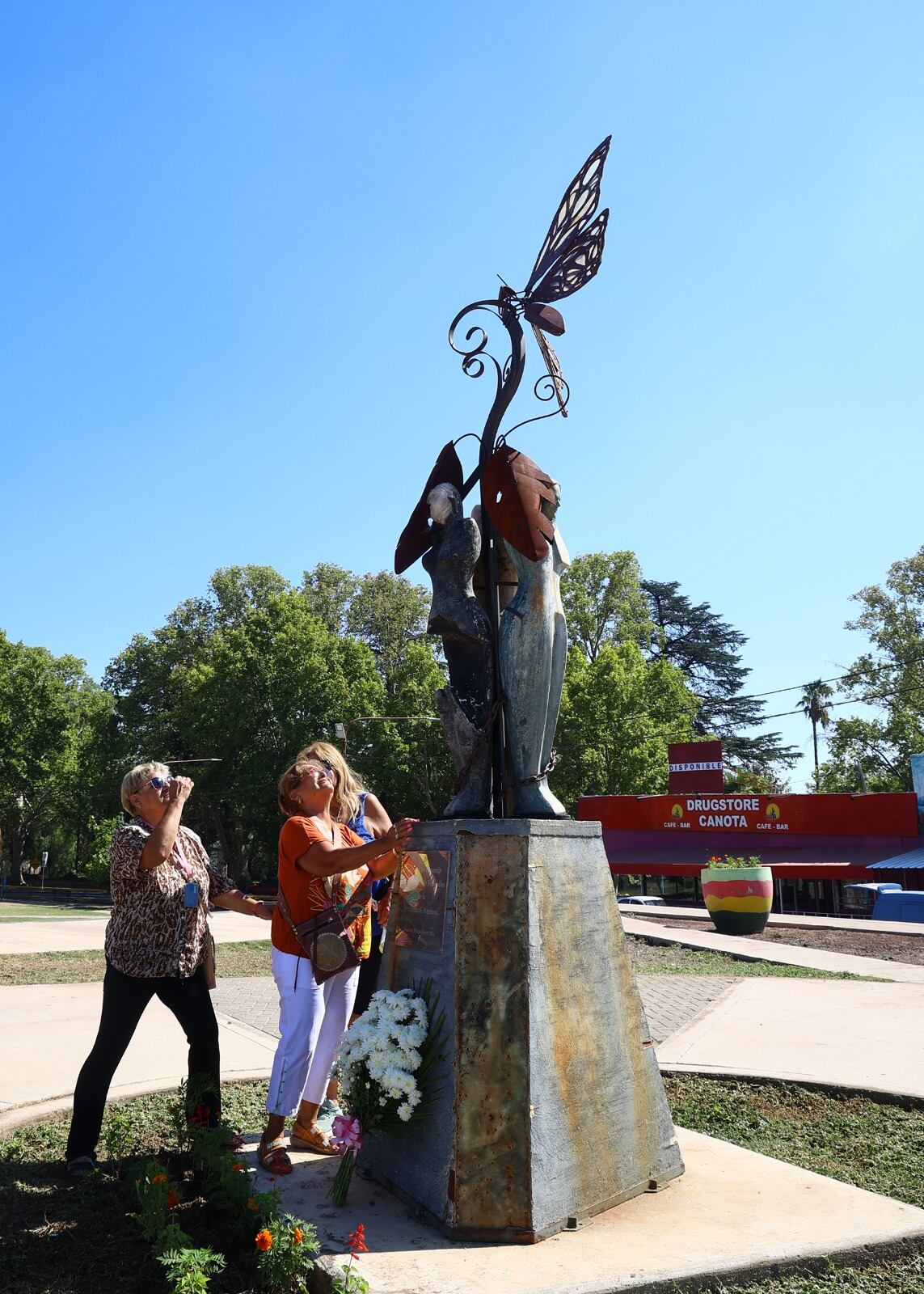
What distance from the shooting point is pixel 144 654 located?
48000 millimetres

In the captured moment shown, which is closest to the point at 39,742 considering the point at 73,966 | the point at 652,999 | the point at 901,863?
the point at 901,863

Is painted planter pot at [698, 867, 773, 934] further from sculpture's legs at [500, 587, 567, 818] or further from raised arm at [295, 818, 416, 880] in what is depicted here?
raised arm at [295, 818, 416, 880]

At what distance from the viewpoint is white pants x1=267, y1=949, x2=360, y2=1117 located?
3.73 metres

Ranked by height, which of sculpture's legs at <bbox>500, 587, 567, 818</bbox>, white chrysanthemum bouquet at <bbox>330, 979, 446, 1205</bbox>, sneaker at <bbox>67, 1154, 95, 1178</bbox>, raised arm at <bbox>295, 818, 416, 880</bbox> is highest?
sculpture's legs at <bbox>500, 587, 567, 818</bbox>

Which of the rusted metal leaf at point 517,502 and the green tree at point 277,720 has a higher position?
the green tree at point 277,720

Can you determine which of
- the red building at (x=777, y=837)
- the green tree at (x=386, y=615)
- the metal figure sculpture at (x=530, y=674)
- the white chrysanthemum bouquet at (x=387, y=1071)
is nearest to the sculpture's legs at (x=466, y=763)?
the metal figure sculpture at (x=530, y=674)

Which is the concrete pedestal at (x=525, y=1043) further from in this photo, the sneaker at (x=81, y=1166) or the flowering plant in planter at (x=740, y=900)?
the flowering plant in planter at (x=740, y=900)

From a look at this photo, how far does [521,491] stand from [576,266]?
1.29m

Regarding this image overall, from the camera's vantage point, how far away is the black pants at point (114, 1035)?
13.0 feet

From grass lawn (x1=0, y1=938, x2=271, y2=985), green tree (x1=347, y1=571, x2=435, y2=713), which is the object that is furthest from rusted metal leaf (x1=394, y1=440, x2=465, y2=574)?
green tree (x1=347, y1=571, x2=435, y2=713)

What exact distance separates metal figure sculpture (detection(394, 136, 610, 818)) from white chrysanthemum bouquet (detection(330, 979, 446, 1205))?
83 cm

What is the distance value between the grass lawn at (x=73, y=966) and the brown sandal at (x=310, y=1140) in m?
6.76

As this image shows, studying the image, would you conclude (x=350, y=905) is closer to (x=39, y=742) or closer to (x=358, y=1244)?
(x=358, y=1244)

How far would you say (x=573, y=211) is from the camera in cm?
471
